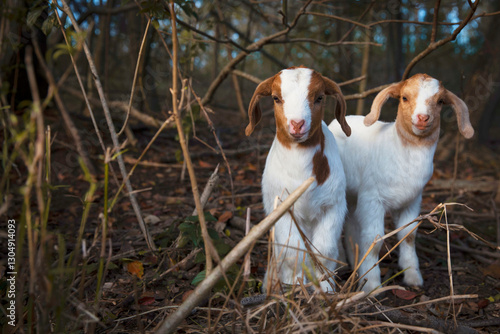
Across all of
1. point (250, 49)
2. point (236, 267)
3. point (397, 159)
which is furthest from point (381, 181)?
point (250, 49)

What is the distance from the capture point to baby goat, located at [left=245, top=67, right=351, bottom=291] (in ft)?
8.34

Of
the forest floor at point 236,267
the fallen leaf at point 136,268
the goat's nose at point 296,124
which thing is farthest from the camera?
the fallen leaf at point 136,268

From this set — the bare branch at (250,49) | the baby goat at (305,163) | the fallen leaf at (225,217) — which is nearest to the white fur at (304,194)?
the baby goat at (305,163)

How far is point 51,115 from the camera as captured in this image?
222 inches

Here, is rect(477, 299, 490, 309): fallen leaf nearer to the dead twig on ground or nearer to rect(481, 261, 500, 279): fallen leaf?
rect(481, 261, 500, 279): fallen leaf

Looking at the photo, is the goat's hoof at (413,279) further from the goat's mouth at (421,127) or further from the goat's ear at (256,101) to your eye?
the goat's ear at (256,101)

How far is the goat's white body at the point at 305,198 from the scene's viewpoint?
2673mm

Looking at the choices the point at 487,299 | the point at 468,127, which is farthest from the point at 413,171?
the point at 487,299

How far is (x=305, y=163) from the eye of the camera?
2.66 meters

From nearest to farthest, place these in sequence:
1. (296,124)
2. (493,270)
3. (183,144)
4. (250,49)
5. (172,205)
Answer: (183,144) < (296,124) < (493,270) < (250,49) < (172,205)

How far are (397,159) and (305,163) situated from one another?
29.9 inches

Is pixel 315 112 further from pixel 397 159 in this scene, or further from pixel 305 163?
pixel 397 159

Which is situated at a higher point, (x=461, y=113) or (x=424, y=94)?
(x=424, y=94)

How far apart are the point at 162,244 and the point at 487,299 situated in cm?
227
